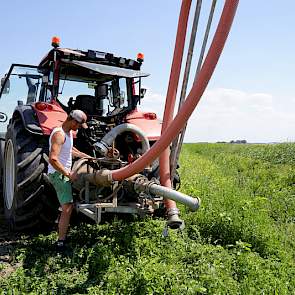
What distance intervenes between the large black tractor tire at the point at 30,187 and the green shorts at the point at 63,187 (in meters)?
0.38

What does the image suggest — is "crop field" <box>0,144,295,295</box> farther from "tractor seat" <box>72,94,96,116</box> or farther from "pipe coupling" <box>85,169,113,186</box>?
"tractor seat" <box>72,94,96,116</box>

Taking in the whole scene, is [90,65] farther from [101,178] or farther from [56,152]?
[101,178]

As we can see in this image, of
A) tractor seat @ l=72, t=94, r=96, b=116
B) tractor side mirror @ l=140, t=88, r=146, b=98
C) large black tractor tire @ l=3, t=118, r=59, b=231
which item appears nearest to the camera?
large black tractor tire @ l=3, t=118, r=59, b=231

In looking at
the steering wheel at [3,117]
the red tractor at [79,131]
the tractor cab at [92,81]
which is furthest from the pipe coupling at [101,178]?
the steering wheel at [3,117]

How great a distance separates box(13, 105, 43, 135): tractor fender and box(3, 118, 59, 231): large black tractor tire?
5.6 inches

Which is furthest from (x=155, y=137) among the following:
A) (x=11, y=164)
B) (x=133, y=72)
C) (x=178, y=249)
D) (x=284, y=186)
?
(x=284, y=186)

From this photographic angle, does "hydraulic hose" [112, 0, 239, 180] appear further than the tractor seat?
No

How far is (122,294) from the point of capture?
3197 millimetres

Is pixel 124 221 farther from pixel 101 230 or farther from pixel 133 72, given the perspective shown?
pixel 133 72

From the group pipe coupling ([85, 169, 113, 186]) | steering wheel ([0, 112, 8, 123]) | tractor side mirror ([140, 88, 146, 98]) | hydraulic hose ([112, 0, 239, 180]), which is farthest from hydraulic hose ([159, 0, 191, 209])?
steering wheel ([0, 112, 8, 123])

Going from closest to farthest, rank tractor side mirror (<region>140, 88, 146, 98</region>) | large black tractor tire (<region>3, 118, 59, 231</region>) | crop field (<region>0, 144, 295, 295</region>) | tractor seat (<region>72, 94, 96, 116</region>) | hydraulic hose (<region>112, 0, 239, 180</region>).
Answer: hydraulic hose (<region>112, 0, 239, 180</region>), crop field (<region>0, 144, 295, 295</region>), large black tractor tire (<region>3, 118, 59, 231</region>), tractor seat (<region>72, 94, 96, 116</region>), tractor side mirror (<region>140, 88, 146, 98</region>)

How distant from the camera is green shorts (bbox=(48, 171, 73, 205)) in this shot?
13.7 feet

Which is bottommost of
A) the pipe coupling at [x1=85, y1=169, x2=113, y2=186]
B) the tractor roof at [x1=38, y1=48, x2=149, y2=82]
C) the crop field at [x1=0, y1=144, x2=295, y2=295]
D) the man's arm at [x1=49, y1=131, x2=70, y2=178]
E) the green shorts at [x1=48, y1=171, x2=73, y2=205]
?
the crop field at [x1=0, y1=144, x2=295, y2=295]

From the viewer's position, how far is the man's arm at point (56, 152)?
4027mm
